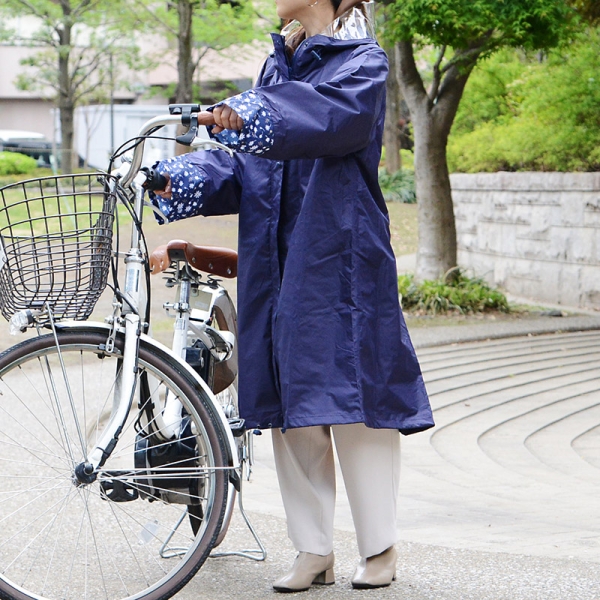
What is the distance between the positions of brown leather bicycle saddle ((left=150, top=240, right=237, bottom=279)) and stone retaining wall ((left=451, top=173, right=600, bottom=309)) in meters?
8.60

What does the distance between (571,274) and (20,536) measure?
927 centimetres

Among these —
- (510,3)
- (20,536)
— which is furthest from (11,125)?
(20,536)

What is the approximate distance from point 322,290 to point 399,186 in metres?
23.2

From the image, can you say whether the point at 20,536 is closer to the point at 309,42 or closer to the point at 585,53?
the point at 309,42

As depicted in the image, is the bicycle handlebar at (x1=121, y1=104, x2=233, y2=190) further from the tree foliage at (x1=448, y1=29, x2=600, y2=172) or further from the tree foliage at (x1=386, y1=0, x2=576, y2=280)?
the tree foliage at (x1=448, y1=29, x2=600, y2=172)

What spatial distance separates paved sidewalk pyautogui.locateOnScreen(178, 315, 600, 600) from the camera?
3086 mm

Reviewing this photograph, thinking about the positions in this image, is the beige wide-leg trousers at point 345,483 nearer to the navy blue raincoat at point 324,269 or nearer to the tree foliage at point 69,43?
the navy blue raincoat at point 324,269

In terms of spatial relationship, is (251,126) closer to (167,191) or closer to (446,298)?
(167,191)

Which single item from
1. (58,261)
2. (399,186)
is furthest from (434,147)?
(399,186)

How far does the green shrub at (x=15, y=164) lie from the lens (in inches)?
1088

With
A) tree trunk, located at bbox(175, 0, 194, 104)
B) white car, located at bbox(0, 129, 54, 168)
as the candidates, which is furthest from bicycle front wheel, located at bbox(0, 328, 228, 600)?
white car, located at bbox(0, 129, 54, 168)

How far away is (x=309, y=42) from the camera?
2.90m

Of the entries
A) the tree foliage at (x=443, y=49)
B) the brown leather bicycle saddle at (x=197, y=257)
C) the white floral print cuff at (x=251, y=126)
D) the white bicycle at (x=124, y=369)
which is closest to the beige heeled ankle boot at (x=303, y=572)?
the white bicycle at (x=124, y=369)

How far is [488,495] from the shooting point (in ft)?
14.8
